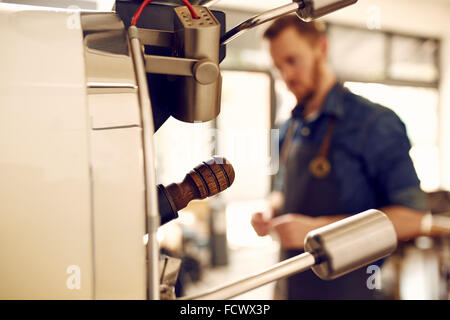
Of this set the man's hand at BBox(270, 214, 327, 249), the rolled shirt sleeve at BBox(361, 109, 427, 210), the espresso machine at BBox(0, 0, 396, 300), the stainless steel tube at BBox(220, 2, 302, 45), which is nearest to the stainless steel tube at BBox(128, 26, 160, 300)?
the espresso machine at BBox(0, 0, 396, 300)

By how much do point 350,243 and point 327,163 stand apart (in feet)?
2.61

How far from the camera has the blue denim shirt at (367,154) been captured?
1.02 m

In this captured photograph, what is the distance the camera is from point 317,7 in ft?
1.54

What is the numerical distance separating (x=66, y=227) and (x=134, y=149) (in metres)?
0.11

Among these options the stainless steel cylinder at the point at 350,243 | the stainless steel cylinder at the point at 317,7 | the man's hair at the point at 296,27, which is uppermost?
the man's hair at the point at 296,27

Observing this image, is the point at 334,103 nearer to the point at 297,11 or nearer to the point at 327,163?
the point at 327,163

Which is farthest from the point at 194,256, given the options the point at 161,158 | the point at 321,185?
the point at 321,185

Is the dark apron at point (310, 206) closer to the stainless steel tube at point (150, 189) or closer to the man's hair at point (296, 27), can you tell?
the man's hair at point (296, 27)

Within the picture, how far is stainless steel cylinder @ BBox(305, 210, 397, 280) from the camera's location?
0.39 m

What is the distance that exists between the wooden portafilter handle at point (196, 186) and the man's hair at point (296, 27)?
0.89m
